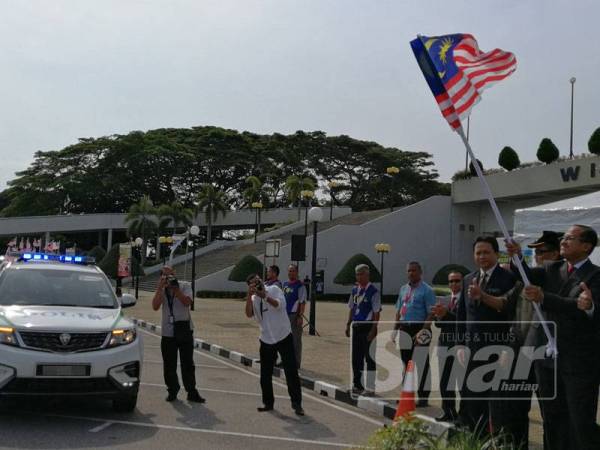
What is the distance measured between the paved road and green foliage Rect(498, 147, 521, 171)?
34578 mm

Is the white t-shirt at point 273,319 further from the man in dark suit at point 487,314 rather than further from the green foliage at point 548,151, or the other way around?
the green foliage at point 548,151

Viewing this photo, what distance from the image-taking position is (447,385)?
7.84 metres

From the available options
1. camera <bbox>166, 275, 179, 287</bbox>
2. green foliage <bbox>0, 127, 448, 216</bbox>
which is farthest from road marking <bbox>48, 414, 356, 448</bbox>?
green foliage <bbox>0, 127, 448, 216</bbox>

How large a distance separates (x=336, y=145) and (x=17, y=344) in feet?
199

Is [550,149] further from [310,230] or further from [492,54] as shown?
[492,54]

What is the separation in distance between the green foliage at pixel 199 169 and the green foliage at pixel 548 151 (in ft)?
89.3

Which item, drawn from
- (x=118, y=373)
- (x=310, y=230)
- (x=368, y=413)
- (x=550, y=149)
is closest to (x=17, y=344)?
(x=118, y=373)

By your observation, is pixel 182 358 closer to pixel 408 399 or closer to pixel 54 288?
pixel 54 288

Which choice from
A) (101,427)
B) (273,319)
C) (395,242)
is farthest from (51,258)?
(395,242)

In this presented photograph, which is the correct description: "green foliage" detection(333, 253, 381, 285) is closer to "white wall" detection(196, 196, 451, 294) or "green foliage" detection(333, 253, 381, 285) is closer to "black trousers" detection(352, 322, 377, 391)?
"white wall" detection(196, 196, 451, 294)

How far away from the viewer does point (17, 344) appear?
6922 mm

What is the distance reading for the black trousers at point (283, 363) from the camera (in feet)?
26.8

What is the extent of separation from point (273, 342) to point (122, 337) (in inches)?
67.7

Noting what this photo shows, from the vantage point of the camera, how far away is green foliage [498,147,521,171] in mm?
41406
